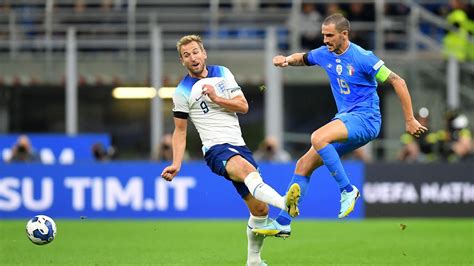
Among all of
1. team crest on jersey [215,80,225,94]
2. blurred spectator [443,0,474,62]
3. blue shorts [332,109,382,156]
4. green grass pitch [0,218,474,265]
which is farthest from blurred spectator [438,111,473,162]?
team crest on jersey [215,80,225,94]

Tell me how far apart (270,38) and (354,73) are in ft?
40.5

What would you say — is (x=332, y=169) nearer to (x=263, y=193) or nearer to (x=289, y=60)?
(x=263, y=193)

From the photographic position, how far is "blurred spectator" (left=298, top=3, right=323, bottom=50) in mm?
25434

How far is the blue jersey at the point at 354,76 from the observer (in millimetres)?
11422

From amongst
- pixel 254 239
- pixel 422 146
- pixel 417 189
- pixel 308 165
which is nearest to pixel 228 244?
pixel 308 165

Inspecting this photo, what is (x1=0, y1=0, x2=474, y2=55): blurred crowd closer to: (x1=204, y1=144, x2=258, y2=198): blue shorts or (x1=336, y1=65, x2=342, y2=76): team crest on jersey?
(x1=336, y1=65, x2=342, y2=76): team crest on jersey

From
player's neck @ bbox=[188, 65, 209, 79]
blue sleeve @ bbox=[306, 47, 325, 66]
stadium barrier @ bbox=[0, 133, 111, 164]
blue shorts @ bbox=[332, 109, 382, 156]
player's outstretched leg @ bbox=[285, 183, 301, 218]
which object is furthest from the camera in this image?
stadium barrier @ bbox=[0, 133, 111, 164]

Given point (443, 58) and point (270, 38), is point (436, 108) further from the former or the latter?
point (270, 38)

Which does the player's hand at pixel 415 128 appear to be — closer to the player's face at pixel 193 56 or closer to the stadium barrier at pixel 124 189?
the player's face at pixel 193 56

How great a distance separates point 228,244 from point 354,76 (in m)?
4.50

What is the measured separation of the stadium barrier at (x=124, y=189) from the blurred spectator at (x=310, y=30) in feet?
14.9

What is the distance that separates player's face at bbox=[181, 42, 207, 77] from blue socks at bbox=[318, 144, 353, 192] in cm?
147

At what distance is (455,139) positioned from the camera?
24297mm

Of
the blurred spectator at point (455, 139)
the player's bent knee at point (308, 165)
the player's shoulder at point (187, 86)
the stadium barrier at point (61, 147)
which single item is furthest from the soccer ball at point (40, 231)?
the blurred spectator at point (455, 139)
